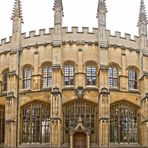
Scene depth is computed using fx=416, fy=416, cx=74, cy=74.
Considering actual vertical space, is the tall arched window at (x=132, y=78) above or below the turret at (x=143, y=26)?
below

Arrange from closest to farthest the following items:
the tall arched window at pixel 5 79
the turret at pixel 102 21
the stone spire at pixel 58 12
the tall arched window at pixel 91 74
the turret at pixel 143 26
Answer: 1. the turret at pixel 102 21
2. the tall arched window at pixel 91 74
3. the stone spire at pixel 58 12
4. the turret at pixel 143 26
5. the tall arched window at pixel 5 79

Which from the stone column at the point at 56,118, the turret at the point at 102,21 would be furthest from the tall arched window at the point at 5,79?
the turret at the point at 102,21

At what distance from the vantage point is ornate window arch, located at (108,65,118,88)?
137 feet

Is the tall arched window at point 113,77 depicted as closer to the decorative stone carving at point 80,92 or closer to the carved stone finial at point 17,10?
the decorative stone carving at point 80,92

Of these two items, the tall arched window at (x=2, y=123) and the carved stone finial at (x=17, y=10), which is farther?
the carved stone finial at (x=17, y=10)

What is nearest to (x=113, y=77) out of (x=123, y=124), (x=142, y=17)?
(x=123, y=124)

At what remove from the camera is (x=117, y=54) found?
42031 mm

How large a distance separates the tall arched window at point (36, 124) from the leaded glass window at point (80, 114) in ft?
6.43

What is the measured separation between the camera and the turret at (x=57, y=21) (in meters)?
40.9

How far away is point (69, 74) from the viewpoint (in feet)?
135

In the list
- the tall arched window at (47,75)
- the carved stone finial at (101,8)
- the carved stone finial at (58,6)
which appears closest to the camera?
the tall arched window at (47,75)

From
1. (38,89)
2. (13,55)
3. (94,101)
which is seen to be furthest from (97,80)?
(13,55)

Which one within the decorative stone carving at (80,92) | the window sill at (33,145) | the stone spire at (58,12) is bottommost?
the window sill at (33,145)

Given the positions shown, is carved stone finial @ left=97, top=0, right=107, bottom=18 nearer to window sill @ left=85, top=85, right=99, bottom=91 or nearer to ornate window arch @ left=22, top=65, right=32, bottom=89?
window sill @ left=85, top=85, right=99, bottom=91
